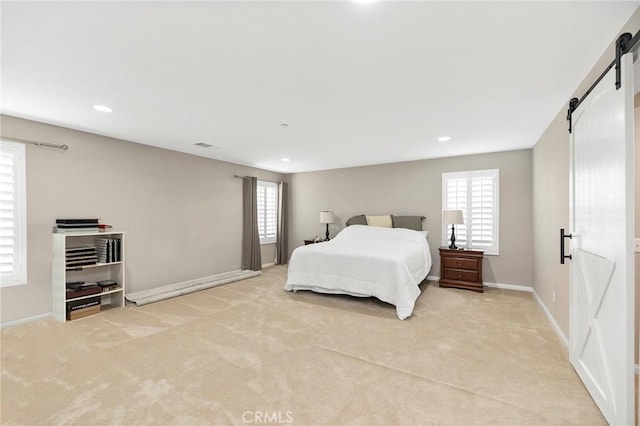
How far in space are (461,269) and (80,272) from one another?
5582mm

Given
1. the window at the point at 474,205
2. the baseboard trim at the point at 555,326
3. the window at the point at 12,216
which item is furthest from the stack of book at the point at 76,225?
the window at the point at 474,205

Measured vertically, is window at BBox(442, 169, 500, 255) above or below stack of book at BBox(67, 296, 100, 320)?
above

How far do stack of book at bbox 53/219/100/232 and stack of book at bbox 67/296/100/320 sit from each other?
2.81ft

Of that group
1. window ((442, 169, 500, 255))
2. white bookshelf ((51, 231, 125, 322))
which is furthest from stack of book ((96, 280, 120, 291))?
window ((442, 169, 500, 255))

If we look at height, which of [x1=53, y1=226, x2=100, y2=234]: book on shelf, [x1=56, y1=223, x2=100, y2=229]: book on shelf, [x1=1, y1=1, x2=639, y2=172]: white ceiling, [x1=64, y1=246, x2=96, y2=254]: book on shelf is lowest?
[x1=64, y1=246, x2=96, y2=254]: book on shelf

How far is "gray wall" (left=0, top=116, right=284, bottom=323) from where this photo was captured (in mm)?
3367

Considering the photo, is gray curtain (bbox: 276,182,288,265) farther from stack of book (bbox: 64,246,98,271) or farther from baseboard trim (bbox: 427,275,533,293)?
baseboard trim (bbox: 427,275,533,293)

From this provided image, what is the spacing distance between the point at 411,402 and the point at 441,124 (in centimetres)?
293

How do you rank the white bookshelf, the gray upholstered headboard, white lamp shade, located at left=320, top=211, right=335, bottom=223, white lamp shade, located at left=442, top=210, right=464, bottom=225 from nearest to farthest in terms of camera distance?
the white bookshelf, white lamp shade, located at left=442, top=210, right=464, bottom=225, the gray upholstered headboard, white lamp shade, located at left=320, top=211, right=335, bottom=223

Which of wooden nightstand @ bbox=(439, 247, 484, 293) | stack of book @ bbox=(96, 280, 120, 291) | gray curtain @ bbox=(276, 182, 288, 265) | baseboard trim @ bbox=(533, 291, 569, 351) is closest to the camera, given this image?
baseboard trim @ bbox=(533, 291, 569, 351)

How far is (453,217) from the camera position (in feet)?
15.8

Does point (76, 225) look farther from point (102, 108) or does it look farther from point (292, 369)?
point (292, 369)

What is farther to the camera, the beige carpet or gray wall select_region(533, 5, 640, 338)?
gray wall select_region(533, 5, 640, 338)

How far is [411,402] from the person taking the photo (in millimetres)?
1895
